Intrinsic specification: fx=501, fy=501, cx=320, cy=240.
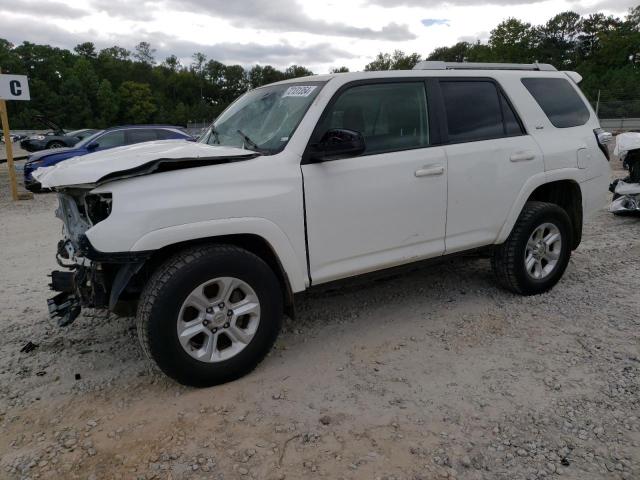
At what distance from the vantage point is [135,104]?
9219 centimetres

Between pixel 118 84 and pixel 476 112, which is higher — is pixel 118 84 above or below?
above

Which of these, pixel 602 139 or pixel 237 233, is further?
pixel 602 139

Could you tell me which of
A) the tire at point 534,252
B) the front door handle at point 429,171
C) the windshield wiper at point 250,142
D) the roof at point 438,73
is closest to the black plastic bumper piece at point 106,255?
the windshield wiper at point 250,142

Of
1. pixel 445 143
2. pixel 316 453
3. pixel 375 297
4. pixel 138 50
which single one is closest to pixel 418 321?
pixel 375 297

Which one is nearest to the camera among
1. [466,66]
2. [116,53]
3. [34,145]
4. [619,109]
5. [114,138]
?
[466,66]

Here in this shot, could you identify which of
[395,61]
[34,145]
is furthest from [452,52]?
[34,145]

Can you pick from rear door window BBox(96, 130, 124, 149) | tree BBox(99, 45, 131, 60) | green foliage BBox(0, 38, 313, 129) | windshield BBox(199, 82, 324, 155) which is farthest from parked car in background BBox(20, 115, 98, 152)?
tree BBox(99, 45, 131, 60)

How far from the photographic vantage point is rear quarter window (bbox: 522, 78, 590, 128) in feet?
14.8

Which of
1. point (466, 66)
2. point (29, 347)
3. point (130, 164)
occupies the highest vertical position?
point (466, 66)

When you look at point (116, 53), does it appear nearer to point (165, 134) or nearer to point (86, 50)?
point (86, 50)

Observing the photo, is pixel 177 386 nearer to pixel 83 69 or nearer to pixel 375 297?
pixel 375 297

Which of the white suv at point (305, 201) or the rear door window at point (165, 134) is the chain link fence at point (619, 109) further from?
the white suv at point (305, 201)

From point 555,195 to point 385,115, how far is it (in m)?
2.15

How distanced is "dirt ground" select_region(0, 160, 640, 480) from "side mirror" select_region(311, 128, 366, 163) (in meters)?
1.41
